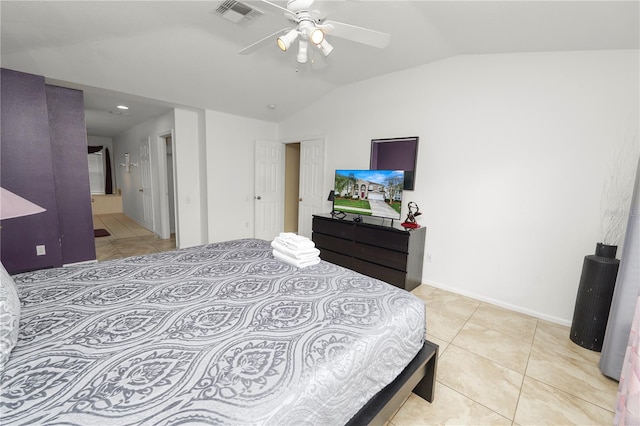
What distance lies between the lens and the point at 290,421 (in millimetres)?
815

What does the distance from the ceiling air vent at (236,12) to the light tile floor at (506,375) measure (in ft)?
10.2

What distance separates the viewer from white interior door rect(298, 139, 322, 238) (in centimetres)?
437

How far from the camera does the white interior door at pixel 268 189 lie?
4.89m

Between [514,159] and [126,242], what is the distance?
19.8 feet

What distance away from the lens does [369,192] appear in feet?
11.4

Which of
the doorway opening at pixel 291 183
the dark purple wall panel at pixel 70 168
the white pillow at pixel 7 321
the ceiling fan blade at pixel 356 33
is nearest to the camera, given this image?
the white pillow at pixel 7 321

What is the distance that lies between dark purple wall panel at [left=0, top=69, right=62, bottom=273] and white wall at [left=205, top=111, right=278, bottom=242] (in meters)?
1.82

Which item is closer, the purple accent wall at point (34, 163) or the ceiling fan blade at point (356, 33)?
the ceiling fan blade at point (356, 33)

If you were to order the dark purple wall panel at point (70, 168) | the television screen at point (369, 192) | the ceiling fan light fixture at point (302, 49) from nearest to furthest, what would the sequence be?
the ceiling fan light fixture at point (302, 49)
the television screen at point (369, 192)
the dark purple wall panel at point (70, 168)

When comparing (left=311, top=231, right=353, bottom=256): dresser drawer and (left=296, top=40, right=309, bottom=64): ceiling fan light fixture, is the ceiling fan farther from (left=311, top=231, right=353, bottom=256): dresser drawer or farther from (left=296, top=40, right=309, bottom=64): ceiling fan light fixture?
(left=311, top=231, right=353, bottom=256): dresser drawer

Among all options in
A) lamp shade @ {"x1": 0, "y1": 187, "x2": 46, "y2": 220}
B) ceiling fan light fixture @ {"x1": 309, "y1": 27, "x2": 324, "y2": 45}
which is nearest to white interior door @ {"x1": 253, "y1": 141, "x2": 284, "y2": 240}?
ceiling fan light fixture @ {"x1": 309, "y1": 27, "x2": 324, "y2": 45}

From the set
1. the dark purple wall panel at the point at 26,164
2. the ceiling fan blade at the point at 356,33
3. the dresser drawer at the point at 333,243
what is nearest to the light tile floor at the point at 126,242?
the dark purple wall panel at the point at 26,164

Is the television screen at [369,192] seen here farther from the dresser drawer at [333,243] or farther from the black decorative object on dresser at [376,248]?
the dresser drawer at [333,243]

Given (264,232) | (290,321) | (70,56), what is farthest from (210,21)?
(264,232)
